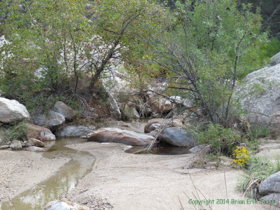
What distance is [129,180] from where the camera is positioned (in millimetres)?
4629

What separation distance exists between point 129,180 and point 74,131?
5335 millimetres

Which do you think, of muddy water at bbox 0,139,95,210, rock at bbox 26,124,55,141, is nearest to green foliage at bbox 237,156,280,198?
muddy water at bbox 0,139,95,210

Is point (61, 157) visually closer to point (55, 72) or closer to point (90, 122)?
point (90, 122)

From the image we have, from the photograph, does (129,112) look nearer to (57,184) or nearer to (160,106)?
(160,106)

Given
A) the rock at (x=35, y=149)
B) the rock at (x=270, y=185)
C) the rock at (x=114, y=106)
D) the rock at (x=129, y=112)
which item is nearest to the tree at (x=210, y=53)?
the rock at (x=270, y=185)

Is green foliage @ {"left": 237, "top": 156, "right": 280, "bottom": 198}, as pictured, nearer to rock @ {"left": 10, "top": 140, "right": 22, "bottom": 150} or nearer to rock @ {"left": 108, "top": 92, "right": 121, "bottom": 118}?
rock @ {"left": 10, "top": 140, "right": 22, "bottom": 150}

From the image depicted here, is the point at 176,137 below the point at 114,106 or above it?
below

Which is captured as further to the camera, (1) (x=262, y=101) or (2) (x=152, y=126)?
(2) (x=152, y=126)

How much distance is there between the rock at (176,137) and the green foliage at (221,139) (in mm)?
2100

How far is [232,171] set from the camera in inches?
183

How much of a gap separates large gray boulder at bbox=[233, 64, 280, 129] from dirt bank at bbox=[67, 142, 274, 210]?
7.02ft

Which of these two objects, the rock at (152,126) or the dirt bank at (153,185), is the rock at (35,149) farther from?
the rock at (152,126)

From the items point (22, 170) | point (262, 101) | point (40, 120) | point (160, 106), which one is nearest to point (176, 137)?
point (262, 101)

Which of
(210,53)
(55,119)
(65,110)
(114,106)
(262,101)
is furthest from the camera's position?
(114,106)
